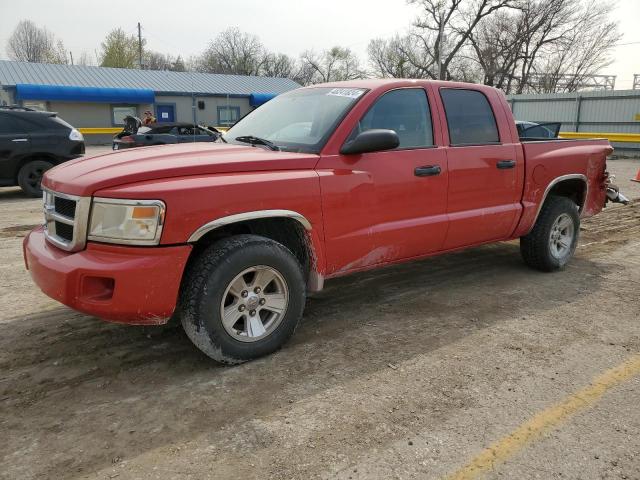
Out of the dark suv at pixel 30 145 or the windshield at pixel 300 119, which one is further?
the dark suv at pixel 30 145

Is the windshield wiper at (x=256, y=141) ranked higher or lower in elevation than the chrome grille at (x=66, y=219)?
higher

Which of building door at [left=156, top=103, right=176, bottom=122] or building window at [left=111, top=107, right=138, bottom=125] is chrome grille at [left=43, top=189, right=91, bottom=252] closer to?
building window at [left=111, top=107, right=138, bottom=125]

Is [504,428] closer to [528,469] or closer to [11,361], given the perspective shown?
[528,469]

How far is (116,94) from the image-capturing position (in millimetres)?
30062

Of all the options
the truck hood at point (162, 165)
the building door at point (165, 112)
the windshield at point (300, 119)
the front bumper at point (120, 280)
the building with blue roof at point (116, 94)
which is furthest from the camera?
the building door at point (165, 112)

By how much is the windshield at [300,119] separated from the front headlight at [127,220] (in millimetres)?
1256

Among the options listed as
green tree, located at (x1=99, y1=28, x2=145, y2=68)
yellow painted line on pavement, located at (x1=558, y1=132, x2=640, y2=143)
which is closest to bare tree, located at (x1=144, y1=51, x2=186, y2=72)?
green tree, located at (x1=99, y1=28, x2=145, y2=68)

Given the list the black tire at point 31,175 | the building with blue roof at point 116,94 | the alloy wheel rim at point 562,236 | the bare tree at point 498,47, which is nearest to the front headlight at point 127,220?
the alloy wheel rim at point 562,236

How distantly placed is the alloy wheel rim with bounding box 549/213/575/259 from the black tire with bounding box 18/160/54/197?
29.3ft

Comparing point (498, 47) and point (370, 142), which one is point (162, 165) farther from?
point (498, 47)

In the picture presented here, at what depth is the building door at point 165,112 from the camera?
33.1 meters

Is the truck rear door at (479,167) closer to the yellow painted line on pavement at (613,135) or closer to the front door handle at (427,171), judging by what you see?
the front door handle at (427,171)

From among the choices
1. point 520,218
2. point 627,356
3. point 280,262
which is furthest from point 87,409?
point 520,218

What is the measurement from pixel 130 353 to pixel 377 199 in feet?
6.66
